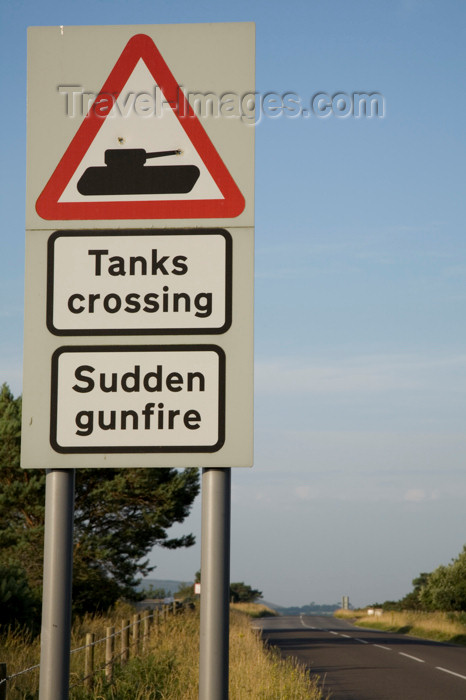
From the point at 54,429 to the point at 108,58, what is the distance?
1223 millimetres

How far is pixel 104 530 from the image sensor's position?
2850cm

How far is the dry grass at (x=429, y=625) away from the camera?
114 feet

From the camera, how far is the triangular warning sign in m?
2.68

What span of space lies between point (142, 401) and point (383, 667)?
787 inches

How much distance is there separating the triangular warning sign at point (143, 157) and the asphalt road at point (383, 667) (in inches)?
514

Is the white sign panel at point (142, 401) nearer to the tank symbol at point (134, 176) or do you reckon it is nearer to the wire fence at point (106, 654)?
the tank symbol at point (134, 176)

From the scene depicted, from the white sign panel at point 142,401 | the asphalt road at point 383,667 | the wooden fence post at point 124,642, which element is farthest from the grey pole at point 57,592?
the asphalt road at point 383,667

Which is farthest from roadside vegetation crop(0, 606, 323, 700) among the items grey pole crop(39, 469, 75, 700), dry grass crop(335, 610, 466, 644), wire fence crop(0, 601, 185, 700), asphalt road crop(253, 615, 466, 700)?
dry grass crop(335, 610, 466, 644)

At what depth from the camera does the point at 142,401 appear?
2561 millimetres

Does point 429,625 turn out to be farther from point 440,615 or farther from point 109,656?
point 109,656

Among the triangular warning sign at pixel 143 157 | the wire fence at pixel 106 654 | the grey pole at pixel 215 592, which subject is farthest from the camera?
the wire fence at pixel 106 654

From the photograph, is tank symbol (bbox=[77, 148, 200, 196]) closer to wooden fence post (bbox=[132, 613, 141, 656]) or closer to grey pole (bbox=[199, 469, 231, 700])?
grey pole (bbox=[199, 469, 231, 700])

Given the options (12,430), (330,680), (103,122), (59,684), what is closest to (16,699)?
(59,684)

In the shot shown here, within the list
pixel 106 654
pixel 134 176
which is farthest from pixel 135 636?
pixel 134 176
